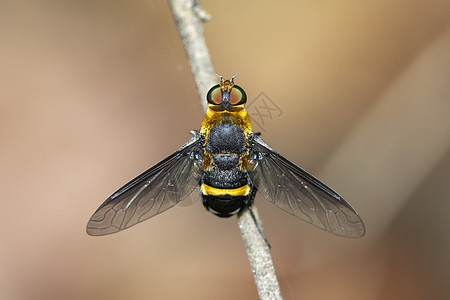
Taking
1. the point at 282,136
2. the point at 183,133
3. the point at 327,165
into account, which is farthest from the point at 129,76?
the point at 327,165

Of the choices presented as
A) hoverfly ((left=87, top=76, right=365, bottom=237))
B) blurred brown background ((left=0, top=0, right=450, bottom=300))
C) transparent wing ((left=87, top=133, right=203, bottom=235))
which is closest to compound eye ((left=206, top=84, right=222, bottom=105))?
hoverfly ((left=87, top=76, right=365, bottom=237))

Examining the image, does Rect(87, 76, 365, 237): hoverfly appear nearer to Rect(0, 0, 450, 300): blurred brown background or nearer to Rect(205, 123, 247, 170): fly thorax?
Rect(205, 123, 247, 170): fly thorax

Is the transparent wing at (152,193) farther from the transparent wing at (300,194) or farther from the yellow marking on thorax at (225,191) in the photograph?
the transparent wing at (300,194)

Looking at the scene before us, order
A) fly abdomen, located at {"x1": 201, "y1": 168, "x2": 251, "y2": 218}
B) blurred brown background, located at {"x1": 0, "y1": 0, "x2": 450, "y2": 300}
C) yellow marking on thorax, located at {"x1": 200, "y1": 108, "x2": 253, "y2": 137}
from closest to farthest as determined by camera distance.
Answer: fly abdomen, located at {"x1": 201, "y1": 168, "x2": 251, "y2": 218} < yellow marking on thorax, located at {"x1": 200, "y1": 108, "x2": 253, "y2": 137} < blurred brown background, located at {"x1": 0, "y1": 0, "x2": 450, "y2": 300}

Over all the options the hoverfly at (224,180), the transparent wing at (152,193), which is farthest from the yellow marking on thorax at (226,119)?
the transparent wing at (152,193)

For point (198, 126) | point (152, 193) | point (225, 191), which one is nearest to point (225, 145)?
point (225, 191)

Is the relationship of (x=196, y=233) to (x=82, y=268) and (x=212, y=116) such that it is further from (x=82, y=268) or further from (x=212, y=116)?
(x=212, y=116)
